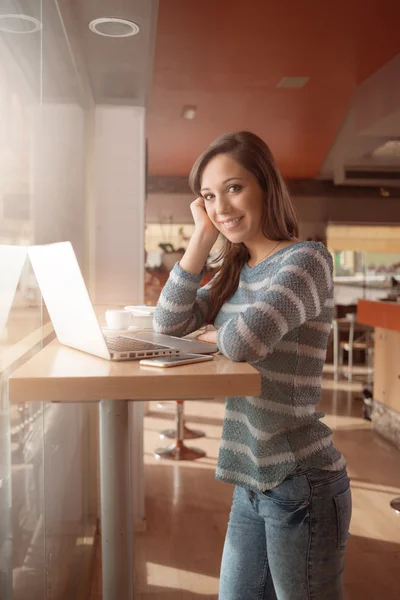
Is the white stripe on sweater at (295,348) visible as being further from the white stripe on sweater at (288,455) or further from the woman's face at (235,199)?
the woman's face at (235,199)

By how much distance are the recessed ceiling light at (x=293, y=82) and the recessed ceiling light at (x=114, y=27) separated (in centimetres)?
336

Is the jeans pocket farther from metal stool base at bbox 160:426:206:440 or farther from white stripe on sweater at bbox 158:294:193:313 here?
metal stool base at bbox 160:426:206:440

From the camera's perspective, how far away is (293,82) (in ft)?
19.0

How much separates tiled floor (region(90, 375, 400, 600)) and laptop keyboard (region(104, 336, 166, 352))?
1.56 m

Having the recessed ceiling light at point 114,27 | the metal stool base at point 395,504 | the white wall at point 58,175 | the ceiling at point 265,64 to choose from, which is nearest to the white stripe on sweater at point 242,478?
the white wall at point 58,175

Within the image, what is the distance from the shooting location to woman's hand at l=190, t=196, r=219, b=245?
4.90 ft

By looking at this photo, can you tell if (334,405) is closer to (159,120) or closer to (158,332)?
(159,120)

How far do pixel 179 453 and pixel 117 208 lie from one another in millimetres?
1914

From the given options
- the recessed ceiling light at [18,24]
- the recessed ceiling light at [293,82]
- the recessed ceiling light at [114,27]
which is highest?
the recessed ceiling light at [293,82]

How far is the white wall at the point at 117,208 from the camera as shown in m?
3.33

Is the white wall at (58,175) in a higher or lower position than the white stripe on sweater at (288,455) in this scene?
higher

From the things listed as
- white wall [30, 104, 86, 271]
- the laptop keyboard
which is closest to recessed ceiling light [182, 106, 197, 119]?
white wall [30, 104, 86, 271]

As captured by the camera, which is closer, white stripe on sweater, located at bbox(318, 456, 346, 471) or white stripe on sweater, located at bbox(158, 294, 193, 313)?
white stripe on sweater, located at bbox(318, 456, 346, 471)

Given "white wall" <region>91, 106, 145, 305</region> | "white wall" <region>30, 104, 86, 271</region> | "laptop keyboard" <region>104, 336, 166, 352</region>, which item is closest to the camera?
"laptop keyboard" <region>104, 336, 166, 352</region>
